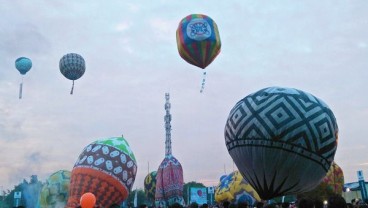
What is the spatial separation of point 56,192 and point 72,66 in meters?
10.6

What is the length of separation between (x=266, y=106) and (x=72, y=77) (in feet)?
63.1

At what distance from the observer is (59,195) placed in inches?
879

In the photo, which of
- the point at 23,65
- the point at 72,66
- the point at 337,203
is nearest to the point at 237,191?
the point at 72,66

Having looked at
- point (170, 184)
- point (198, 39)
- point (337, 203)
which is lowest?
point (337, 203)

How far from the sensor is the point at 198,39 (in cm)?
2238

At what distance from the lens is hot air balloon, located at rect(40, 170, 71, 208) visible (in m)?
22.2

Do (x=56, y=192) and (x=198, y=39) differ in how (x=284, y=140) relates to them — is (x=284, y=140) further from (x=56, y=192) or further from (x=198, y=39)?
(x=56, y=192)

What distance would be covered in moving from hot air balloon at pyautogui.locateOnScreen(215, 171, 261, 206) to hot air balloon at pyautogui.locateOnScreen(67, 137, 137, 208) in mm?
9805

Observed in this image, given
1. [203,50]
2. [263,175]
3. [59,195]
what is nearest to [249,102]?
[263,175]

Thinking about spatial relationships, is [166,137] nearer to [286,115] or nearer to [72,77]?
[72,77]

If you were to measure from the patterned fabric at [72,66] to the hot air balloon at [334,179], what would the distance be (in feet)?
61.7

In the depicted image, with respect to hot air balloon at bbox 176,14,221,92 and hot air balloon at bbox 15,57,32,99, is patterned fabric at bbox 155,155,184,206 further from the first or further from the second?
hot air balloon at bbox 15,57,32,99

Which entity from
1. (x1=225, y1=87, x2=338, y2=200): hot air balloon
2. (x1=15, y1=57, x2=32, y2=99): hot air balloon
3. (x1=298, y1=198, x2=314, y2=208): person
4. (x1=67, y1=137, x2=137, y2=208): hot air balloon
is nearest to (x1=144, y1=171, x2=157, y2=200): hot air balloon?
(x1=15, y1=57, x2=32, y2=99): hot air balloon

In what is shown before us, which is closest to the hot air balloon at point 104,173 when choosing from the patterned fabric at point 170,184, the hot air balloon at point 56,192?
the hot air balloon at point 56,192
